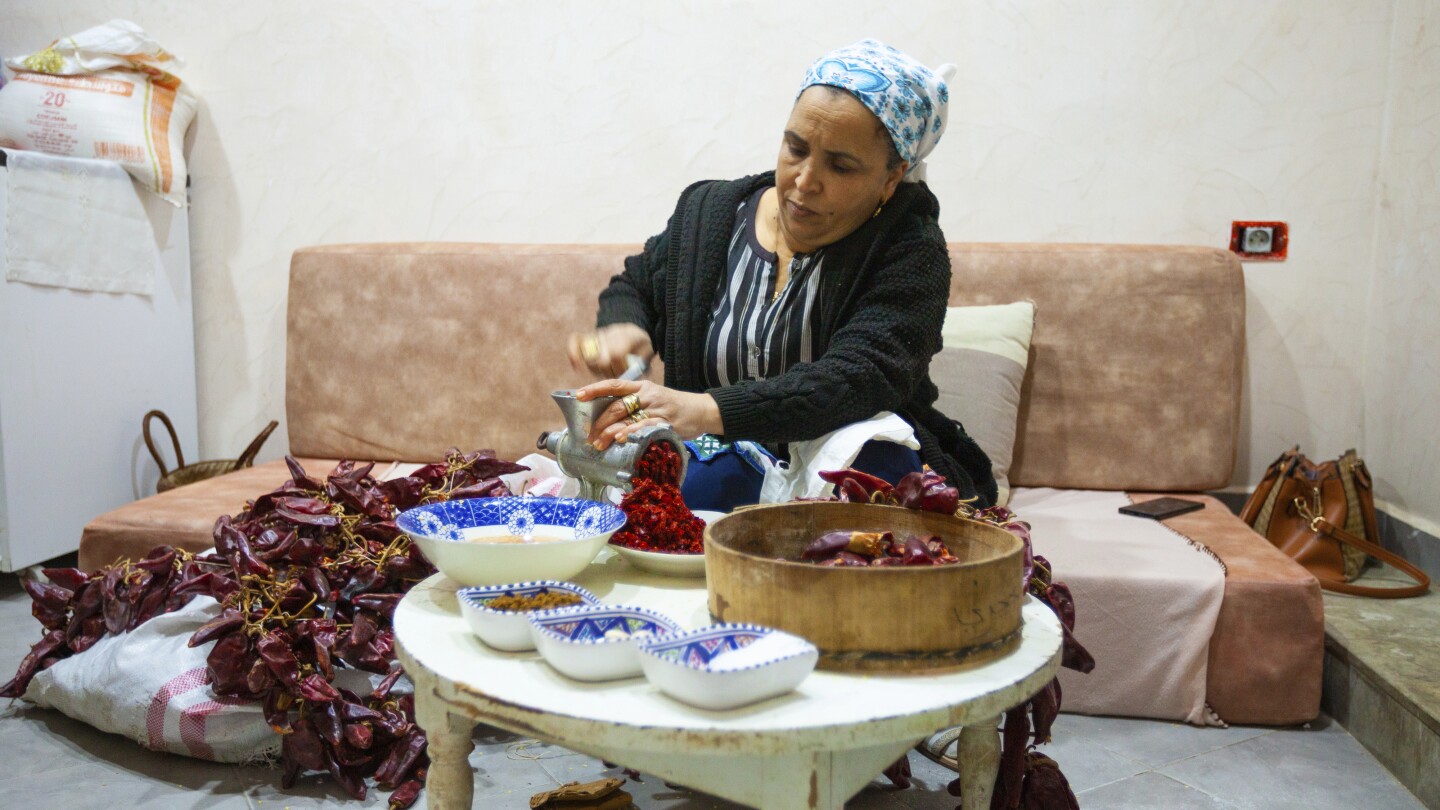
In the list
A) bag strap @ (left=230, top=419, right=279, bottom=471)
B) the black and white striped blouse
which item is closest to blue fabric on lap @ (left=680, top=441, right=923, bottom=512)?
the black and white striped blouse

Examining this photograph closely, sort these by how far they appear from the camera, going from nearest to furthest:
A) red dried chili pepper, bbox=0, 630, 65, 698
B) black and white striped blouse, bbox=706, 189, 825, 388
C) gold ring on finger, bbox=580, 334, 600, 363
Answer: gold ring on finger, bbox=580, 334, 600, 363 < black and white striped blouse, bbox=706, 189, 825, 388 < red dried chili pepper, bbox=0, 630, 65, 698

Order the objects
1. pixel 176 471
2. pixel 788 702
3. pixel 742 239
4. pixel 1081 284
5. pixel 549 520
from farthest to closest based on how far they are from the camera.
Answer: pixel 176 471 → pixel 1081 284 → pixel 742 239 → pixel 549 520 → pixel 788 702

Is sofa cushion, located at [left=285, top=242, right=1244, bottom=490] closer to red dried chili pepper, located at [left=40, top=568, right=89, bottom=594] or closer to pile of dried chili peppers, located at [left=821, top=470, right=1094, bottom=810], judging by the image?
red dried chili pepper, located at [left=40, top=568, right=89, bottom=594]

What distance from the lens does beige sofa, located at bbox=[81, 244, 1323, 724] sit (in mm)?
2736

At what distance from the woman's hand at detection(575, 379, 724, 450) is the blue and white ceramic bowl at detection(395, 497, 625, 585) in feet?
0.42

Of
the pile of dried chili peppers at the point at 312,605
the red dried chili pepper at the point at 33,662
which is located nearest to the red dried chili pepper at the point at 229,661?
the pile of dried chili peppers at the point at 312,605

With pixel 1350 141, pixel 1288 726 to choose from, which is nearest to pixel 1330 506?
pixel 1288 726

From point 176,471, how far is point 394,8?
151cm

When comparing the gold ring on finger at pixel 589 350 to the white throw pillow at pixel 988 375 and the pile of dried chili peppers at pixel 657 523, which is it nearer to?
the pile of dried chili peppers at pixel 657 523

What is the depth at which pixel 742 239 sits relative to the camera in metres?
2.11

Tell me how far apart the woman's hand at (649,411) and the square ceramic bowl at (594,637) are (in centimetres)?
45

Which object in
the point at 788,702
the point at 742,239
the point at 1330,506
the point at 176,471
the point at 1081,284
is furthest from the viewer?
the point at 176,471

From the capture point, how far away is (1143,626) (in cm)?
212

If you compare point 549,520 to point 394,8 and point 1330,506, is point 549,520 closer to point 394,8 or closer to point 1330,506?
point 1330,506
